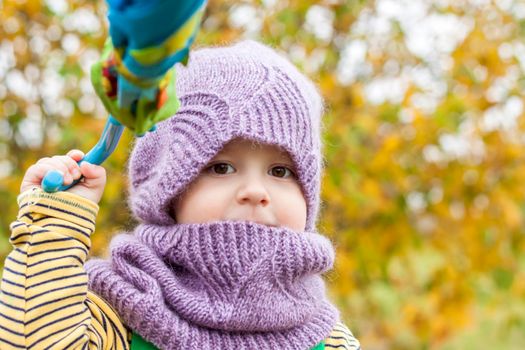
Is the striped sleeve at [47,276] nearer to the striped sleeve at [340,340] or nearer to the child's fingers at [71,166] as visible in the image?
the child's fingers at [71,166]

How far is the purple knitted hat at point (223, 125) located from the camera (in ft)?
4.44

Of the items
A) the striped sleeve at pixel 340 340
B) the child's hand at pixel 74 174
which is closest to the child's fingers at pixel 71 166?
the child's hand at pixel 74 174

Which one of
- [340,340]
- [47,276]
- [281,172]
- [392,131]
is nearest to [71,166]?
[47,276]

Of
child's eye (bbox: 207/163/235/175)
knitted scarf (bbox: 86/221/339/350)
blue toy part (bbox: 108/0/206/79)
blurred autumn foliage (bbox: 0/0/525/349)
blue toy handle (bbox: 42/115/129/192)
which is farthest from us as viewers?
blurred autumn foliage (bbox: 0/0/525/349)

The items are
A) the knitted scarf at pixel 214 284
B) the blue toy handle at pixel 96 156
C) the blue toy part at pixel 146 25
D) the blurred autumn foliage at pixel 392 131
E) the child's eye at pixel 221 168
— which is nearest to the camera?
the blue toy part at pixel 146 25

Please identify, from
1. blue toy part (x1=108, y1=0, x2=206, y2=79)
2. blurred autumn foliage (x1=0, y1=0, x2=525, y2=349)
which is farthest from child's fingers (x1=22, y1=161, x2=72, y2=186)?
blurred autumn foliage (x1=0, y1=0, x2=525, y2=349)

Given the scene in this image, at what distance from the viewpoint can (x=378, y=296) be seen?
10.0ft

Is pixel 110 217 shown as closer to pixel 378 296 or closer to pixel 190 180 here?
pixel 378 296

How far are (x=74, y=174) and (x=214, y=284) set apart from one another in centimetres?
29

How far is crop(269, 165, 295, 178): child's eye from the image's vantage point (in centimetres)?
141

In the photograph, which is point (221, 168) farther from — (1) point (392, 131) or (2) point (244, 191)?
(1) point (392, 131)

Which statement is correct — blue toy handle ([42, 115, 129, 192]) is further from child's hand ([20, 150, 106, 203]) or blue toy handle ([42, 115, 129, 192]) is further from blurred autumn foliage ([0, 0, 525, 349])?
blurred autumn foliage ([0, 0, 525, 349])

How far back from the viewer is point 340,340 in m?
1.46

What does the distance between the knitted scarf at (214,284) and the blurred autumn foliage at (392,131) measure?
3.79 feet
